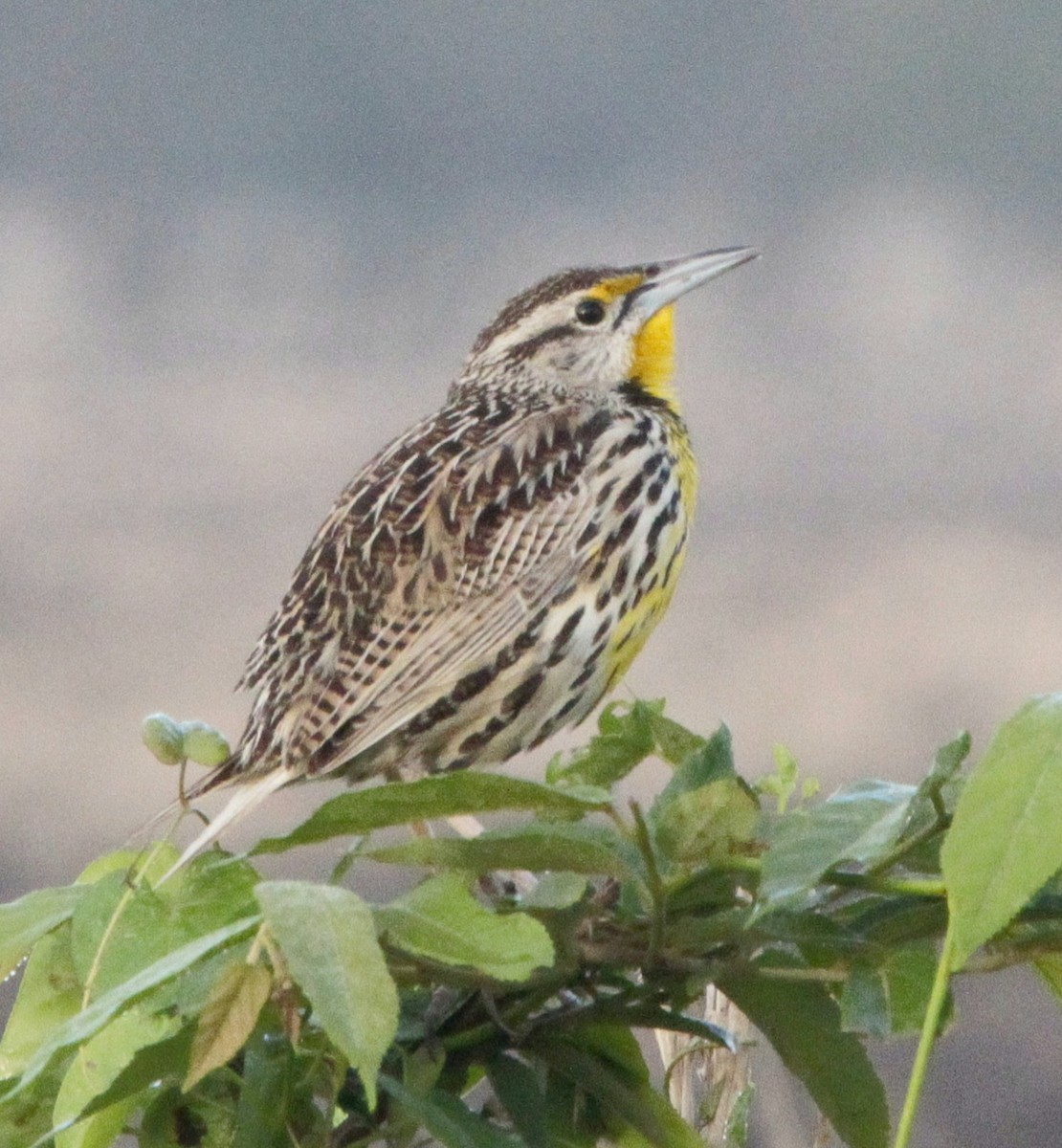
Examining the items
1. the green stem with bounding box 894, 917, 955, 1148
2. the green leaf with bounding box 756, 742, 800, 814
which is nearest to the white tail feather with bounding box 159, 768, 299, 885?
the green leaf with bounding box 756, 742, 800, 814

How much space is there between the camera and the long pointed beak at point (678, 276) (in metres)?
1.53

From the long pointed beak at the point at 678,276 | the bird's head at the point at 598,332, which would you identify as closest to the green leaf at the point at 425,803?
the long pointed beak at the point at 678,276

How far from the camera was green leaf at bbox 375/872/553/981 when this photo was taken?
1.57 ft

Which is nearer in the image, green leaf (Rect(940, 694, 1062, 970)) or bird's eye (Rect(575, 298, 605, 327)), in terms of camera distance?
green leaf (Rect(940, 694, 1062, 970))

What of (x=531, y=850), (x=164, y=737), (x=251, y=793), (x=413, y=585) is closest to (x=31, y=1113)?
(x=164, y=737)

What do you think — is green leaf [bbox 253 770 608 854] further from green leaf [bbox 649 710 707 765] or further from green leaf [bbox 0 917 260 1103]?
green leaf [bbox 649 710 707 765]

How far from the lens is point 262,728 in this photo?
125cm

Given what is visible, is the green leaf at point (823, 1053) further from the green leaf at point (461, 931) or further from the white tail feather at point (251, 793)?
the white tail feather at point (251, 793)

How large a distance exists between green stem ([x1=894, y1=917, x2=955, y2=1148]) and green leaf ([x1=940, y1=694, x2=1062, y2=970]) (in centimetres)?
2

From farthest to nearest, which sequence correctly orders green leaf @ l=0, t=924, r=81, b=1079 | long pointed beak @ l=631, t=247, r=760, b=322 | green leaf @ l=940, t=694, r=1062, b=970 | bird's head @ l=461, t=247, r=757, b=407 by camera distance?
1. bird's head @ l=461, t=247, r=757, b=407
2. long pointed beak @ l=631, t=247, r=760, b=322
3. green leaf @ l=0, t=924, r=81, b=1079
4. green leaf @ l=940, t=694, r=1062, b=970

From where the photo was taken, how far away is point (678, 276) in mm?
1636

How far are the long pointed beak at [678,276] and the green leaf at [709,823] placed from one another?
40.9 inches

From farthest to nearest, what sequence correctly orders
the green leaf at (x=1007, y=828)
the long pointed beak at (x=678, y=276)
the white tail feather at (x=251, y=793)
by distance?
1. the long pointed beak at (x=678, y=276)
2. the white tail feather at (x=251, y=793)
3. the green leaf at (x=1007, y=828)

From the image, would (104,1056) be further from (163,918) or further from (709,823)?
(709,823)
